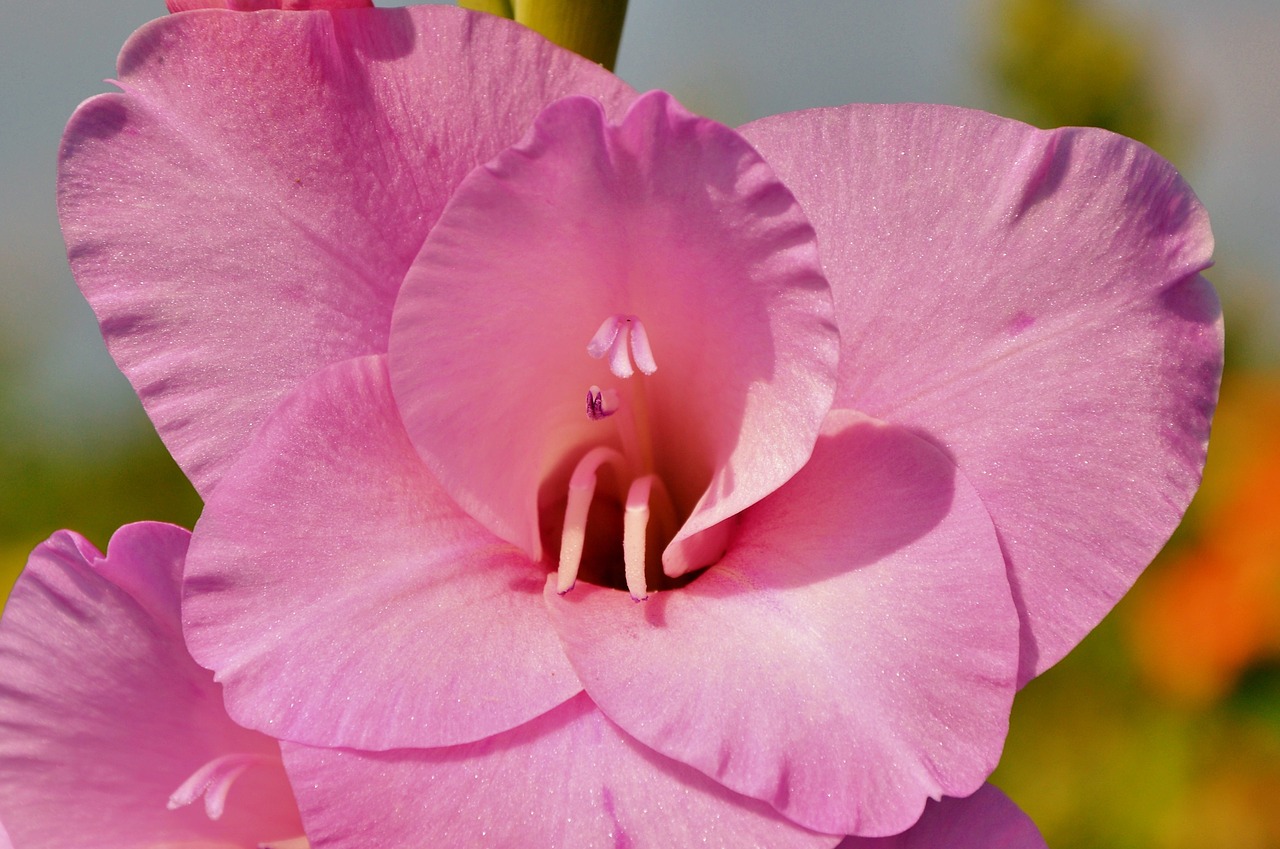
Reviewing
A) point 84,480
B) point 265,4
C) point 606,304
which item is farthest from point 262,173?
point 84,480

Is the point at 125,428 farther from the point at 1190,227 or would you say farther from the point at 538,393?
the point at 1190,227

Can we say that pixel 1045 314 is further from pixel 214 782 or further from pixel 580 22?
pixel 214 782

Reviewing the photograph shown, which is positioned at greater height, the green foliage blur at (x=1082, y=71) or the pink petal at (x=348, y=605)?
the pink petal at (x=348, y=605)

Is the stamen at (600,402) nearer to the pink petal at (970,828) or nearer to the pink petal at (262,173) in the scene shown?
the pink petal at (262,173)

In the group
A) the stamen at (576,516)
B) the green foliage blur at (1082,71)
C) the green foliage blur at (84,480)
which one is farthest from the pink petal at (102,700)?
the green foliage blur at (1082,71)

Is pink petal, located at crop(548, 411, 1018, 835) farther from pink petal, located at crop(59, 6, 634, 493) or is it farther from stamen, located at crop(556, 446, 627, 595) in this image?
pink petal, located at crop(59, 6, 634, 493)

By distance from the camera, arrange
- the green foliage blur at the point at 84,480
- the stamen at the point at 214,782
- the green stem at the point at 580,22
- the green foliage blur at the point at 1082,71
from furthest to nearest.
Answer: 1. the green foliage blur at the point at 1082,71
2. the green foliage blur at the point at 84,480
3. the green stem at the point at 580,22
4. the stamen at the point at 214,782
